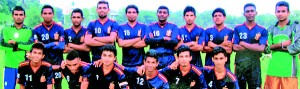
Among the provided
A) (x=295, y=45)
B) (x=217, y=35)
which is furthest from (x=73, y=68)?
(x=295, y=45)

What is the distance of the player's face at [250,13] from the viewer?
6.34m

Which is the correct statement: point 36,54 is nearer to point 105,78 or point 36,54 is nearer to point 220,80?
point 105,78

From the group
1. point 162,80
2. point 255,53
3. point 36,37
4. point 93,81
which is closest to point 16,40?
point 36,37

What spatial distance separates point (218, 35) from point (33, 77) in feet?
9.46

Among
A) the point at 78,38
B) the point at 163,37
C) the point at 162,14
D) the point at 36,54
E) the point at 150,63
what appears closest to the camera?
the point at 150,63

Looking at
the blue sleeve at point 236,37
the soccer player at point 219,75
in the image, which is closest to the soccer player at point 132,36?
the soccer player at point 219,75

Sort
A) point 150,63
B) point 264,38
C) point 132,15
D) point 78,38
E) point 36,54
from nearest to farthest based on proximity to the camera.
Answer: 1. point 150,63
2. point 36,54
3. point 264,38
4. point 132,15
5. point 78,38

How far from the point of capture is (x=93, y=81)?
19.4ft

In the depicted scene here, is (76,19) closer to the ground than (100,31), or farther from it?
farther from it

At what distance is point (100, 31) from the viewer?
6680 millimetres

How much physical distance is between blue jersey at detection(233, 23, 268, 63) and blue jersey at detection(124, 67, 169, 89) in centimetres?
139

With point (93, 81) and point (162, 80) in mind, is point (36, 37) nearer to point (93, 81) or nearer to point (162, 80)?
point (93, 81)

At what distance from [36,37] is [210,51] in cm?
281

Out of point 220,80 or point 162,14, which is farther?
point 162,14
